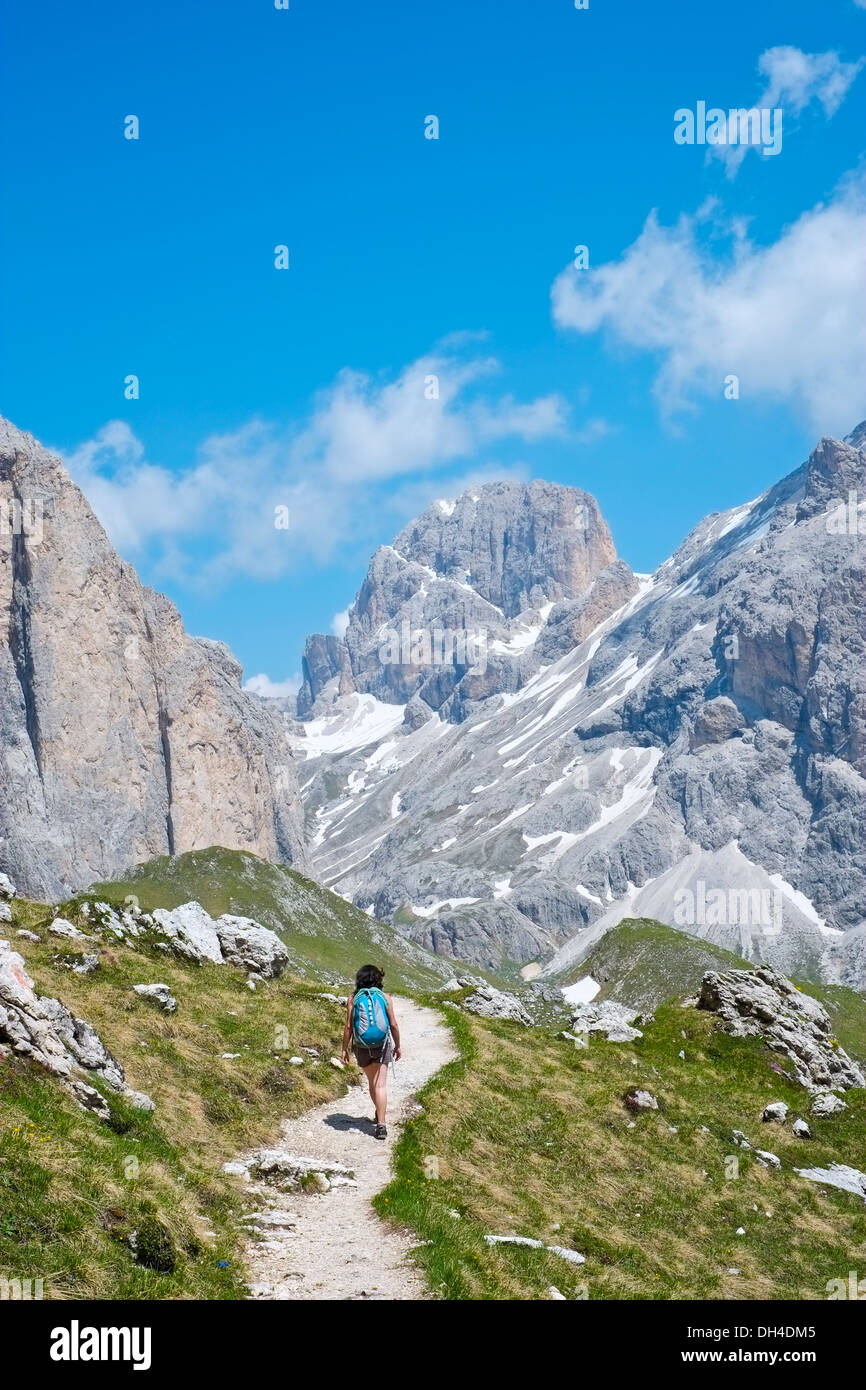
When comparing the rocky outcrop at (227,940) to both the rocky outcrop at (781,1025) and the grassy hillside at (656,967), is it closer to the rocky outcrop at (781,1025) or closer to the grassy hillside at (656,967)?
the rocky outcrop at (781,1025)

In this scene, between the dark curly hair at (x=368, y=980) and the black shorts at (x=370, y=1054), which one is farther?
the dark curly hair at (x=368, y=980)

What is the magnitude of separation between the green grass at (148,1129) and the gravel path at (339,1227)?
1.77 ft

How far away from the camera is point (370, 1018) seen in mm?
21906

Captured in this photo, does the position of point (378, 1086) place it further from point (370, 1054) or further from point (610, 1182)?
point (610, 1182)

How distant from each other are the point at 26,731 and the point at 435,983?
100 meters

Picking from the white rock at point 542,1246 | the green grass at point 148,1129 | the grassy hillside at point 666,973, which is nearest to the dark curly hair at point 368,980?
the green grass at point 148,1129

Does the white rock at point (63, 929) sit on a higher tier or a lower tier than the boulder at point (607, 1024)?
higher

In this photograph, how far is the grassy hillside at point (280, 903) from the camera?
138 m

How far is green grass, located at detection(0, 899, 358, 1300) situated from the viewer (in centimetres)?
1162

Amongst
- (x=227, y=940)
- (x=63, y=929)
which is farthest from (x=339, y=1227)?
(x=227, y=940)

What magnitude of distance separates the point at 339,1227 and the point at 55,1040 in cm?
612

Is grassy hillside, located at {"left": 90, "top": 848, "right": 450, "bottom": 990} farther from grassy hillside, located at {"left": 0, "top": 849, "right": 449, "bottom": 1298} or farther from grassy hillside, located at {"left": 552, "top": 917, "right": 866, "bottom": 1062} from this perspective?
grassy hillside, located at {"left": 0, "top": 849, "right": 449, "bottom": 1298}

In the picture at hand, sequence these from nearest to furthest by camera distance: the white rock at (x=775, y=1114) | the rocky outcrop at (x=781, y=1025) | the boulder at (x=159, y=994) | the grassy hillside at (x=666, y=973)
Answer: the boulder at (x=159, y=994), the white rock at (x=775, y=1114), the rocky outcrop at (x=781, y=1025), the grassy hillside at (x=666, y=973)

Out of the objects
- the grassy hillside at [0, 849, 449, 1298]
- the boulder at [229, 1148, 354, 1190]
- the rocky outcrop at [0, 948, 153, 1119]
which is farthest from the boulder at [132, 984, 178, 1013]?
the boulder at [229, 1148, 354, 1190]
